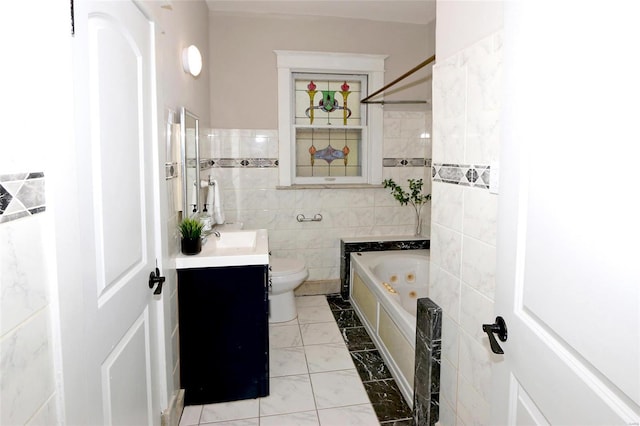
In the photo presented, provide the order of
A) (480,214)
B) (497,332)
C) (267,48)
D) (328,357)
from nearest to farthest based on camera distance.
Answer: (497,332), (480,214), (328,357), (267,48)

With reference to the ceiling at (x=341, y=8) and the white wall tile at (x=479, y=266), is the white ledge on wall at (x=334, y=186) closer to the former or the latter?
the ceiling at (x=341, y=8)

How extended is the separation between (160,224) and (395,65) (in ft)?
9.69

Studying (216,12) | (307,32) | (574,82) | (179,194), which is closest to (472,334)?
(574,82)

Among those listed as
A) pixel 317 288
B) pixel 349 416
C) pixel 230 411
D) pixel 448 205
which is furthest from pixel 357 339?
pixel 448 205

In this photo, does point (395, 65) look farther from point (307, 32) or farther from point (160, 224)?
point (160, 224)

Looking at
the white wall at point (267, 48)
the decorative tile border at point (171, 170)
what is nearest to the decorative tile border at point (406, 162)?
the white wall at point (267, 48)

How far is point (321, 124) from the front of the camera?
3.99 metres

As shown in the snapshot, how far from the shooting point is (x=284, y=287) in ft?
10.7

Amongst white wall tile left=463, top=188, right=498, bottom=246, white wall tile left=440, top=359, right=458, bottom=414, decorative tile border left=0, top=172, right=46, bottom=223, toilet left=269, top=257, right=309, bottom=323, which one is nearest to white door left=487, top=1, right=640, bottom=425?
white wall tile left=463, top=188, right=498, bottom=246

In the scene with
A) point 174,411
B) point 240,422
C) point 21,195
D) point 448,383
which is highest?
point 21,195

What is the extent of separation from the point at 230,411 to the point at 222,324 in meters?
0.47

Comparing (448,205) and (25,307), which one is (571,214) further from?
(25,307)

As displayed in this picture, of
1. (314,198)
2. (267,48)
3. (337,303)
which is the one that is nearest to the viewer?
(267,48)

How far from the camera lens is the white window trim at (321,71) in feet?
12.3
